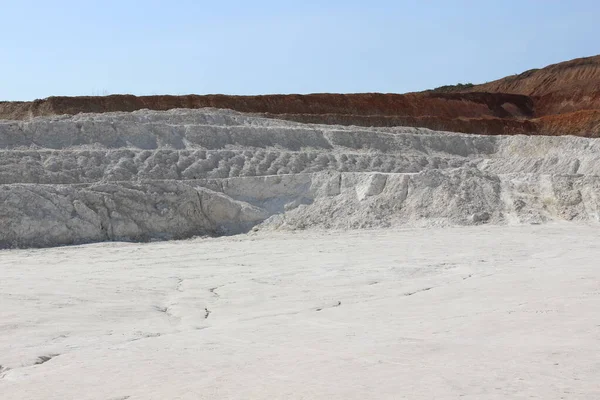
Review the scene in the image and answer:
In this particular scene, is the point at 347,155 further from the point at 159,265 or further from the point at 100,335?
the point at 100,335

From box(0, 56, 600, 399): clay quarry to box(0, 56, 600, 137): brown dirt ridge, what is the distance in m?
0.15

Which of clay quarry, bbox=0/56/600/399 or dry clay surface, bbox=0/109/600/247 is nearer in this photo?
clay quarry, bbox=0/56/600/399

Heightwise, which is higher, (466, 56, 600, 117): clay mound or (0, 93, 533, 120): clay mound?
(466, 56, 600, 117): clay mound

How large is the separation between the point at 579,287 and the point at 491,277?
2238 mm

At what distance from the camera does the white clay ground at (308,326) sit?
6699 millimetres

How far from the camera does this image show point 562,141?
35312 mm

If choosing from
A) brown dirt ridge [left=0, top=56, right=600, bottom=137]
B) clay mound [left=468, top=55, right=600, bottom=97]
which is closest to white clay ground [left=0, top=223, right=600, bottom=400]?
brown dirt ridge [left=0, top=56, right=600, bottom=137]

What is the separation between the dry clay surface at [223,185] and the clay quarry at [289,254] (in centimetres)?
7

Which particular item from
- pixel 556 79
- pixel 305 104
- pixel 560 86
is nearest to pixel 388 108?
pixel 305 104

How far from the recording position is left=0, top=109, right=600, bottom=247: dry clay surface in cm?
2296

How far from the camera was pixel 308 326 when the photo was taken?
9.43 meters

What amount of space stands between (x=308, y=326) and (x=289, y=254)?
9.09 m

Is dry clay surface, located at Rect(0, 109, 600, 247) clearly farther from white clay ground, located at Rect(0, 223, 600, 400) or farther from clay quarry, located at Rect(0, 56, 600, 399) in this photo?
white clay ground, located at Rect(0, 223, 600, 400)

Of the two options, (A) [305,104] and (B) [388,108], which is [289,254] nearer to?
(A) [305,104]
